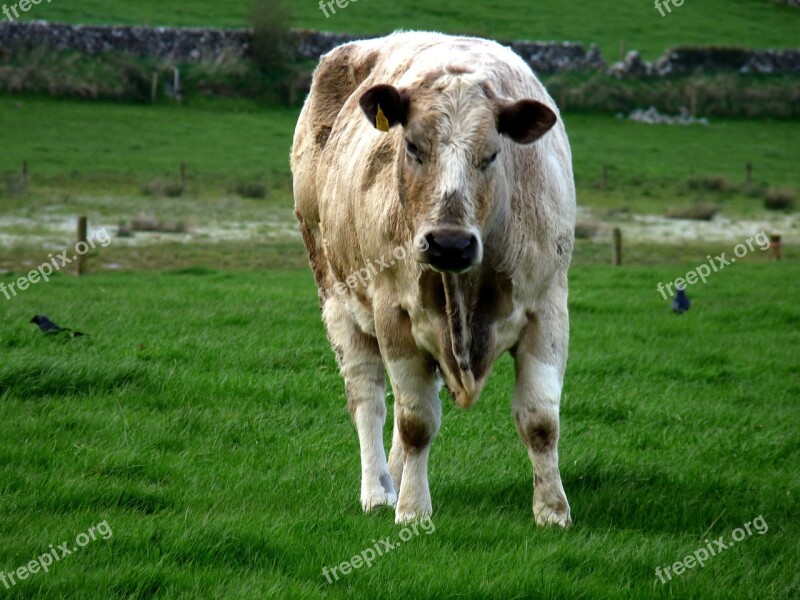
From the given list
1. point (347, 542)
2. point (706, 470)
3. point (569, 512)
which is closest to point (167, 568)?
point (347, 542)

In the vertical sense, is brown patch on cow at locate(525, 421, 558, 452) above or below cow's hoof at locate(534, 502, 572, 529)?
above

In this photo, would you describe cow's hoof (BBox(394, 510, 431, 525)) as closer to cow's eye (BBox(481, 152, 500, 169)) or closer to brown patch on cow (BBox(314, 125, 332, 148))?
cow's eye (BBox(481, 152, 500, 169))

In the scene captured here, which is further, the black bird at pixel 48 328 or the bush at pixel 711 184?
the bush at pixel 711 184

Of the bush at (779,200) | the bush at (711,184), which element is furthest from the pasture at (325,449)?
the bush at (711,184)

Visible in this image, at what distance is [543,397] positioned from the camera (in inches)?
222

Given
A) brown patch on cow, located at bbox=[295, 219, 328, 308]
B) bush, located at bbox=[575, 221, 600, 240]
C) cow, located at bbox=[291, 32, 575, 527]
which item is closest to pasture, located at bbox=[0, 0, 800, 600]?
cow, located at bbox=[291, 32, 575, 527]

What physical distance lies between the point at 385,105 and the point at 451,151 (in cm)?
46

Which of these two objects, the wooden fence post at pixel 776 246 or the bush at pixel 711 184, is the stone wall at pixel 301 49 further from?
the wooden fence post at pixel 776 246

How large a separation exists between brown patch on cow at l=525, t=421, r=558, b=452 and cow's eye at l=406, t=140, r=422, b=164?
159 cm

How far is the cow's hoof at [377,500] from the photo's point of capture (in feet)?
20.1

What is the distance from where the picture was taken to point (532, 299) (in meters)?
5.61

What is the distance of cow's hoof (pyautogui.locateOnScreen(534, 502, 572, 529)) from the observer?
5.71 meters

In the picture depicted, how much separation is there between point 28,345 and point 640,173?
3147 cm

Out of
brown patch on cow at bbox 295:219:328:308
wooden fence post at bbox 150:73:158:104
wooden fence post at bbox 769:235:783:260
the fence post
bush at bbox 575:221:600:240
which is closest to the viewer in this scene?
brown patch on cow at bbox 295:219:328:308
